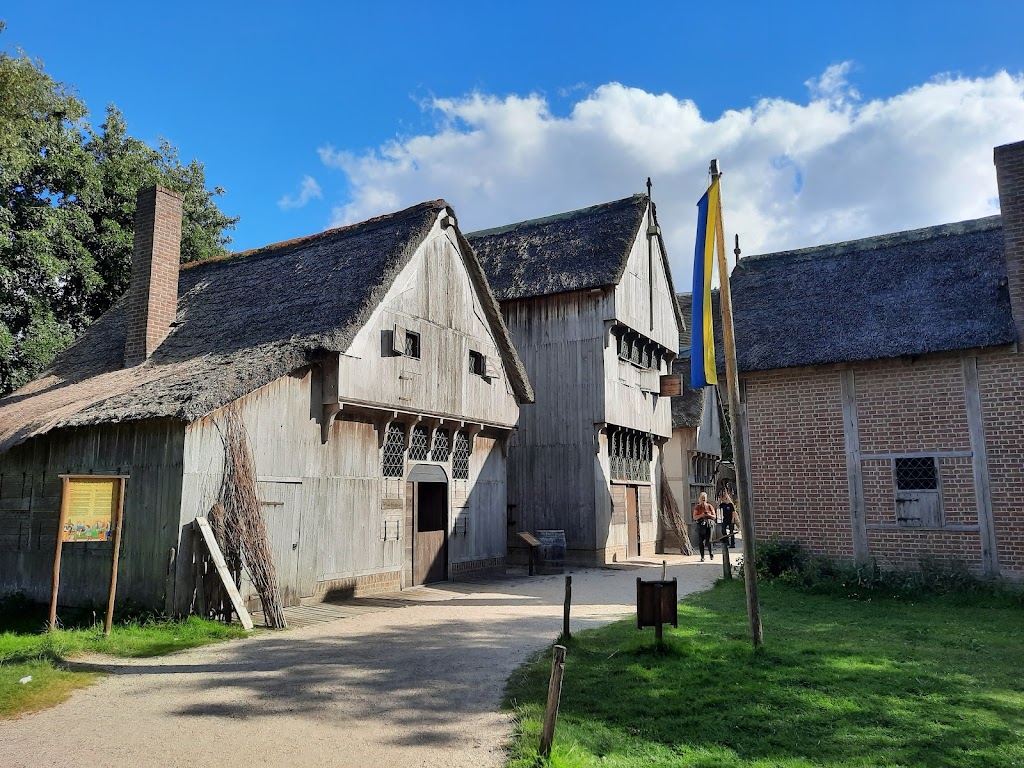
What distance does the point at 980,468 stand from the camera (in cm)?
1377

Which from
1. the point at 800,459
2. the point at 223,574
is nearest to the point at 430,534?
the point at 223,574

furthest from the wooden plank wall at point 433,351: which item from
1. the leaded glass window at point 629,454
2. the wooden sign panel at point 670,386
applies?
the wooden sign panel at point 670,386

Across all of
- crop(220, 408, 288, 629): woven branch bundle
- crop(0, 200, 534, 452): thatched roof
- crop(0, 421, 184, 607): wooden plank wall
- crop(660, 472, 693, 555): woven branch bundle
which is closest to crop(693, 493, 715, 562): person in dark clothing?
crop(660, 472, 693, 555): woven branch bundle

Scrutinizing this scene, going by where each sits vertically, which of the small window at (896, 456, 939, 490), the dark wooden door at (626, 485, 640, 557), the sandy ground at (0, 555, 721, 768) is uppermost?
the small window at (896, 456, 939, 490)

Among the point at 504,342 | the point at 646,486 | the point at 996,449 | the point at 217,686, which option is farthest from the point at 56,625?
the point at 646,486

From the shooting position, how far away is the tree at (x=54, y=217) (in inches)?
803

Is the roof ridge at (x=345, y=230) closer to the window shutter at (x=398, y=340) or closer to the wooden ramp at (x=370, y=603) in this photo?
the window shutter at (x=398, y=340)

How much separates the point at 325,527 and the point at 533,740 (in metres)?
8.06

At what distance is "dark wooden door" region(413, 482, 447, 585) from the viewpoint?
15.2 metres

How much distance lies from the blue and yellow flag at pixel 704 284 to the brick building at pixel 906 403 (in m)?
6.78

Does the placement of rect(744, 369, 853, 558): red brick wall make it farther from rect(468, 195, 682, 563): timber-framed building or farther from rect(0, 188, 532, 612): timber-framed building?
rect(0, 188, 532, 612): timber-framed building

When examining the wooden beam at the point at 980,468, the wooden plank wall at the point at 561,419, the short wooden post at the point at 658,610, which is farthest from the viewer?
the wooden plank wall at the point at 561,419

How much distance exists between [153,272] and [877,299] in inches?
618

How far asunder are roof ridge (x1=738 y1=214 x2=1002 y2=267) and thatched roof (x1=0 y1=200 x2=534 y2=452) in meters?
7.62
